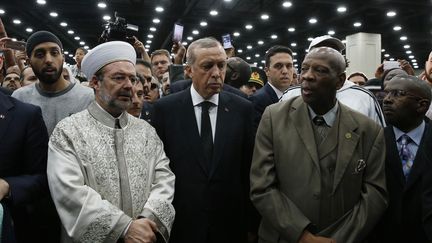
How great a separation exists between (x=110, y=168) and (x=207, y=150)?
63cm

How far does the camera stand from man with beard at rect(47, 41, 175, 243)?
2092mm

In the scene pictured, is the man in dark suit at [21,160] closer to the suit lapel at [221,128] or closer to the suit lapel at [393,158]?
the suit lapel at [221,128]

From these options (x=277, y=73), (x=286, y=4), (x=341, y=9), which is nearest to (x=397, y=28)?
(x=341, y=9)

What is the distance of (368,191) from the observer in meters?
2.33

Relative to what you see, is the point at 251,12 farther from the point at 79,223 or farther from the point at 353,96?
the point at 79,223

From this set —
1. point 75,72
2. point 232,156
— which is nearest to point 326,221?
point 232,156

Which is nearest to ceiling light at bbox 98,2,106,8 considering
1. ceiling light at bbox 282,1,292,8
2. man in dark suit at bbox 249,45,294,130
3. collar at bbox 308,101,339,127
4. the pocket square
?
ceiling light at bbox 282,1,292,8

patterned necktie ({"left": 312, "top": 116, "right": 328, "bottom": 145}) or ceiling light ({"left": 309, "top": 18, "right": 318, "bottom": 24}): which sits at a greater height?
ceiling light ({"left": 309, "top": 18, "right": 318, "bottom": 24})

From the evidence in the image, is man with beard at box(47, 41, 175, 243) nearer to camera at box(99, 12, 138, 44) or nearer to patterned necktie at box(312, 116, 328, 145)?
patterned necktie at box(312, 116, 328, 145)

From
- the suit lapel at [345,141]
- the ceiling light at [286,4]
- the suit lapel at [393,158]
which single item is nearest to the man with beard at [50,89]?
the suit lapel at [345,141]

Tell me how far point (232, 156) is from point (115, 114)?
2.46 ft

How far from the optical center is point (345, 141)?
2369 mm

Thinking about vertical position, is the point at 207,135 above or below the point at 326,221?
above

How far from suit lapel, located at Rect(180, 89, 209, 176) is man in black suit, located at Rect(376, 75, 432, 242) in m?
1.09
